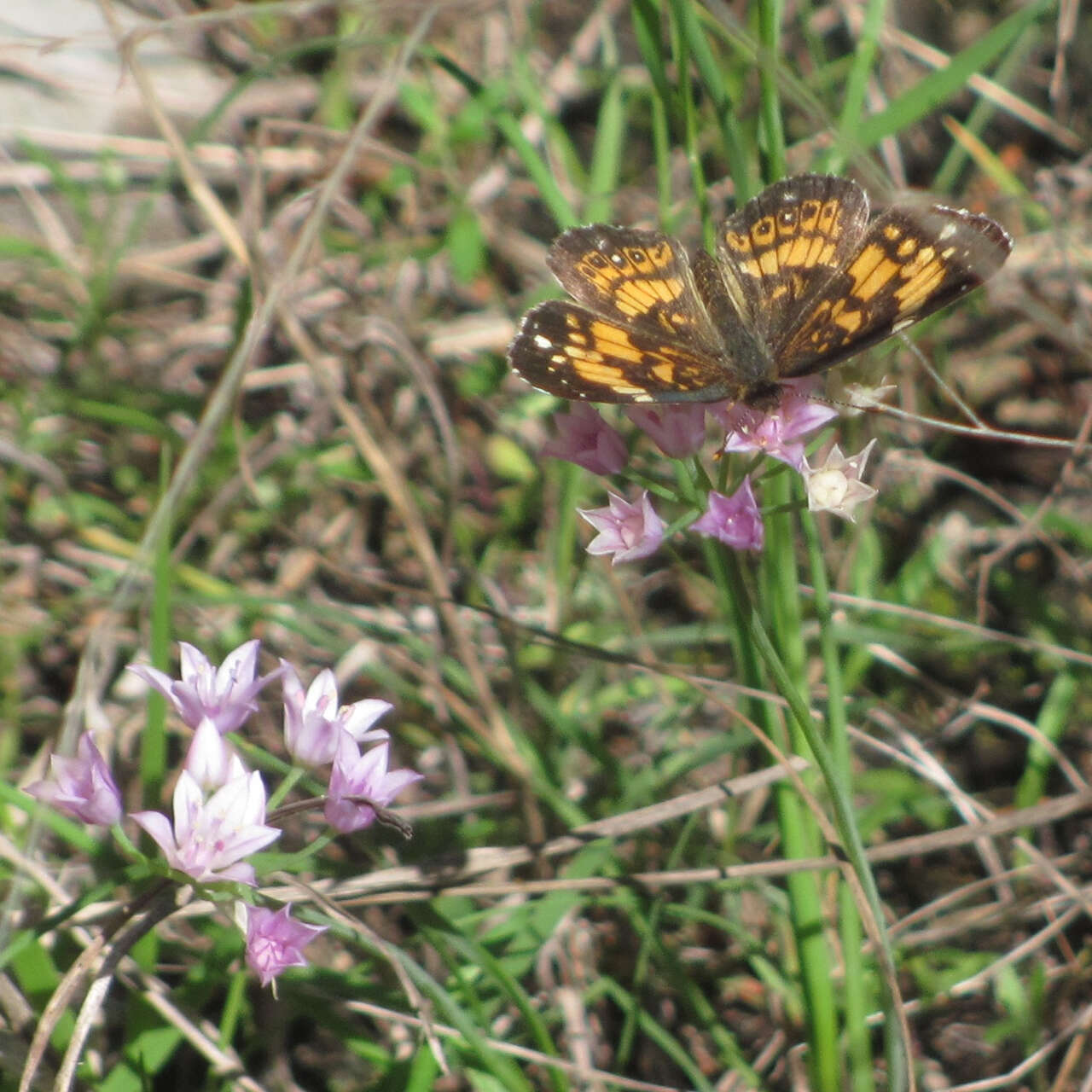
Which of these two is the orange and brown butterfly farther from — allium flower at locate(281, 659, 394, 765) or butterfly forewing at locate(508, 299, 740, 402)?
allium flower at locate(281, 659, 394, 765)

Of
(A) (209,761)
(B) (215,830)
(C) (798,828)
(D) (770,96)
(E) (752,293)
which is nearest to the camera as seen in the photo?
(B) (215,830)

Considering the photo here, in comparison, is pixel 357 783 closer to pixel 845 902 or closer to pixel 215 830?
pixel 215 830

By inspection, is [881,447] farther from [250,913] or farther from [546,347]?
[250,913]

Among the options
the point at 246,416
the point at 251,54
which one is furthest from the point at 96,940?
the point at 251,54

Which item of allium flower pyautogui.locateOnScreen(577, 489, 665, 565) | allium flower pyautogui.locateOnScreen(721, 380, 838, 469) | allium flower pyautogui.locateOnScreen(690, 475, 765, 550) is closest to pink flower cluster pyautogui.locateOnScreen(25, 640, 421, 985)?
allium flower pyautogui.locateOnScreen(577, 489, 665, 565)

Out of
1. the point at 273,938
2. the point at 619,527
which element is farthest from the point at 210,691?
the point at 619,527
